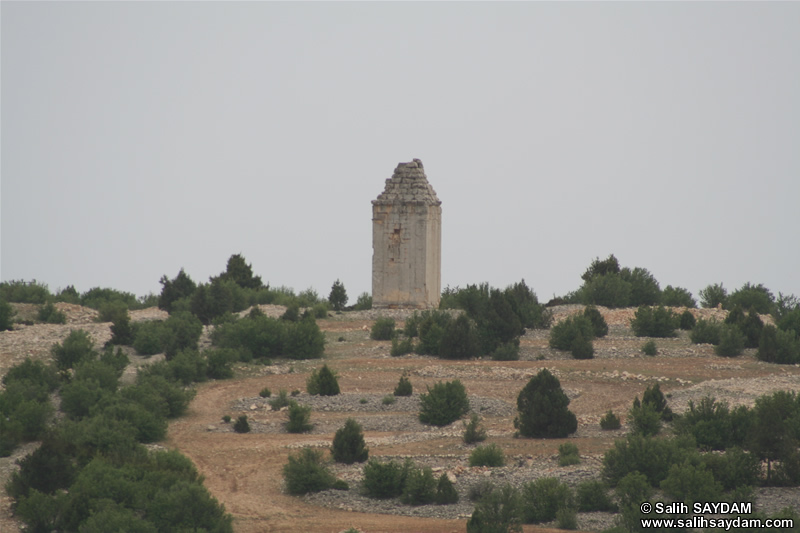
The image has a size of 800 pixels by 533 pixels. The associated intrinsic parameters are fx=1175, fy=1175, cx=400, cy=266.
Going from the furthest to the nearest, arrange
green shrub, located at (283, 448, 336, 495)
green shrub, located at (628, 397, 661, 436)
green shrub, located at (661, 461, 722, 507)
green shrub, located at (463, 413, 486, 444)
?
green shrub, located at (463, 413, 486, 444), green shrub, located at (628, 397, 661, 436), green shrub, located at (283, 448, 336, 495), green shrub, located at (661, 461, 722, 507)

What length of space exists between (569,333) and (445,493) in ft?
51.6

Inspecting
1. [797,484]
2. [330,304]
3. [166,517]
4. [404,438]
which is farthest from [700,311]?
[166,517]

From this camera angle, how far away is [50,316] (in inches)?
1639

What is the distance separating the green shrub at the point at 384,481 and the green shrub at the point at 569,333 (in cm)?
1461

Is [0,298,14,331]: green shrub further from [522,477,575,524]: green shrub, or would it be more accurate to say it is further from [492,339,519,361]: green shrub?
[522,477,575,524]: green shrub

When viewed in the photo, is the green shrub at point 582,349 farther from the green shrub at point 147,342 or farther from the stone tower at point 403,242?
the green shrub at point 147,342

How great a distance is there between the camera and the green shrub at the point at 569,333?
3494 cm

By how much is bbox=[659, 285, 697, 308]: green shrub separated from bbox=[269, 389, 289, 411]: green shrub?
21.7 m

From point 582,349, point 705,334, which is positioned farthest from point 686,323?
point 582,349

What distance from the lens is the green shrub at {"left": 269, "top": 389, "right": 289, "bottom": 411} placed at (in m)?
28.5

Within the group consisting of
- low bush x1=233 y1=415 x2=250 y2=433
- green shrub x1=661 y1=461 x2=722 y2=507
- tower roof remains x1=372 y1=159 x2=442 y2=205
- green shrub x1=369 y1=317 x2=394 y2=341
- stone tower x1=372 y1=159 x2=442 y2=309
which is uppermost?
tower roof remains x1=372 y1=159 x2=442 y2=205

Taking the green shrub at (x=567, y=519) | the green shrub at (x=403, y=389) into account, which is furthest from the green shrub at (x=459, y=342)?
the green shrub at (x=567, y=519)

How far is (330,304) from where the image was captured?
51219 mm

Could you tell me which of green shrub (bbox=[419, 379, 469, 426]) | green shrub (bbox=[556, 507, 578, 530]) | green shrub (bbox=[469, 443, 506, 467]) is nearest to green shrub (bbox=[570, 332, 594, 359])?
green shrub (bbox=[419, 379, 469, 426])
